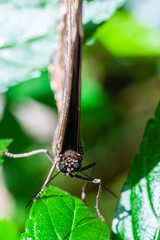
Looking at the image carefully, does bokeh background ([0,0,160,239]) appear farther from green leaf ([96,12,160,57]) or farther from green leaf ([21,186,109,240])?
green leaf ([21,186,109,240])

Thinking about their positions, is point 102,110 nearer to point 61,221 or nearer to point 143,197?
point 143,197

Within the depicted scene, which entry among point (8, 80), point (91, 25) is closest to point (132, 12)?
point (91, 25)

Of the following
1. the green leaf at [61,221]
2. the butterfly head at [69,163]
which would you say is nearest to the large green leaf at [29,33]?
the butterfly head at [69,163]

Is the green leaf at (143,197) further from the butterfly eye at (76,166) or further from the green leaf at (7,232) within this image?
the green leaf at (7,232)

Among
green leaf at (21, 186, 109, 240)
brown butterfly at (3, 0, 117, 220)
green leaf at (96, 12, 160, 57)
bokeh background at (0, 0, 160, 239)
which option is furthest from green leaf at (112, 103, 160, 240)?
green leaf at (96, 12, 160, 57)

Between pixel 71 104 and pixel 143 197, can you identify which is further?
pixel 71 104

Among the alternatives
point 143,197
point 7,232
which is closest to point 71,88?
point 143,197
